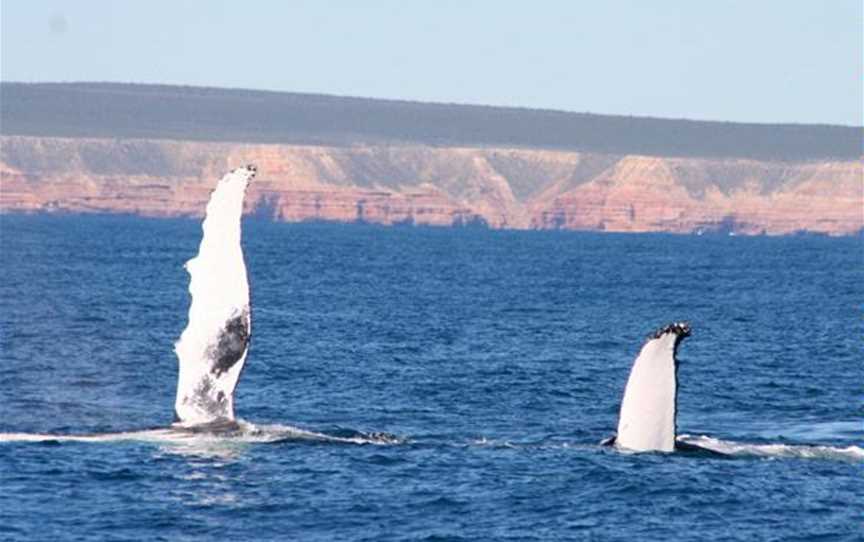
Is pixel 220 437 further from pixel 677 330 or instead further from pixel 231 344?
pixel 677 330

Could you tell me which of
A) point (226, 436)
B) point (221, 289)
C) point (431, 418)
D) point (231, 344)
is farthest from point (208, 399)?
point (431, 418)

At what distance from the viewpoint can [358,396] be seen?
2002 inches

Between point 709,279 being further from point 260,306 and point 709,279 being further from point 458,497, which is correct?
point 458,497

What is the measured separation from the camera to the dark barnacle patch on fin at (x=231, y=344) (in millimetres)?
34281

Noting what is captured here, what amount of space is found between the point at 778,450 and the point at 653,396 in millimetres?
7713

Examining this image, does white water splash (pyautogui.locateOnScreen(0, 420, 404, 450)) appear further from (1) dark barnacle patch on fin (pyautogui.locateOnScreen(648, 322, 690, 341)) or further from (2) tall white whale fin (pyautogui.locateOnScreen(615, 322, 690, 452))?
(1) dark barnacle patch on fin (pyautogui.locateOnScreen(648, 322, 690, 341))

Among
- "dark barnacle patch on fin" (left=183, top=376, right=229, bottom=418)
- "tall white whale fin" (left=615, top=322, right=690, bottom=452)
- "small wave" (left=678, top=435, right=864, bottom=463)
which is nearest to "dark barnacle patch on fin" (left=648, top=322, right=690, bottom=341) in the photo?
"tall white whale fin" (left=615, top=322, right=690, bottom=452)

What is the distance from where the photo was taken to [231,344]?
34.6 meters

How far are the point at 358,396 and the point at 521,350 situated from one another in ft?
57.9

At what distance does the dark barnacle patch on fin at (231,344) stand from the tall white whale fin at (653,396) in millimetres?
6736

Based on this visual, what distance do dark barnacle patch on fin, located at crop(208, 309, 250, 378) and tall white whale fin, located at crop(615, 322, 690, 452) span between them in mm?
6736

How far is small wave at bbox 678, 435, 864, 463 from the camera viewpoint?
1561 inches

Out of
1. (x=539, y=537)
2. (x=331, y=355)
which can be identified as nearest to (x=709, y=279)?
(x=331, y=355)

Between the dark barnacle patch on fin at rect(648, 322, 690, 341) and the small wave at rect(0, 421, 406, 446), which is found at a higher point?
the dark barnacle patch on fin at rect(648, 322, 690, 341)
